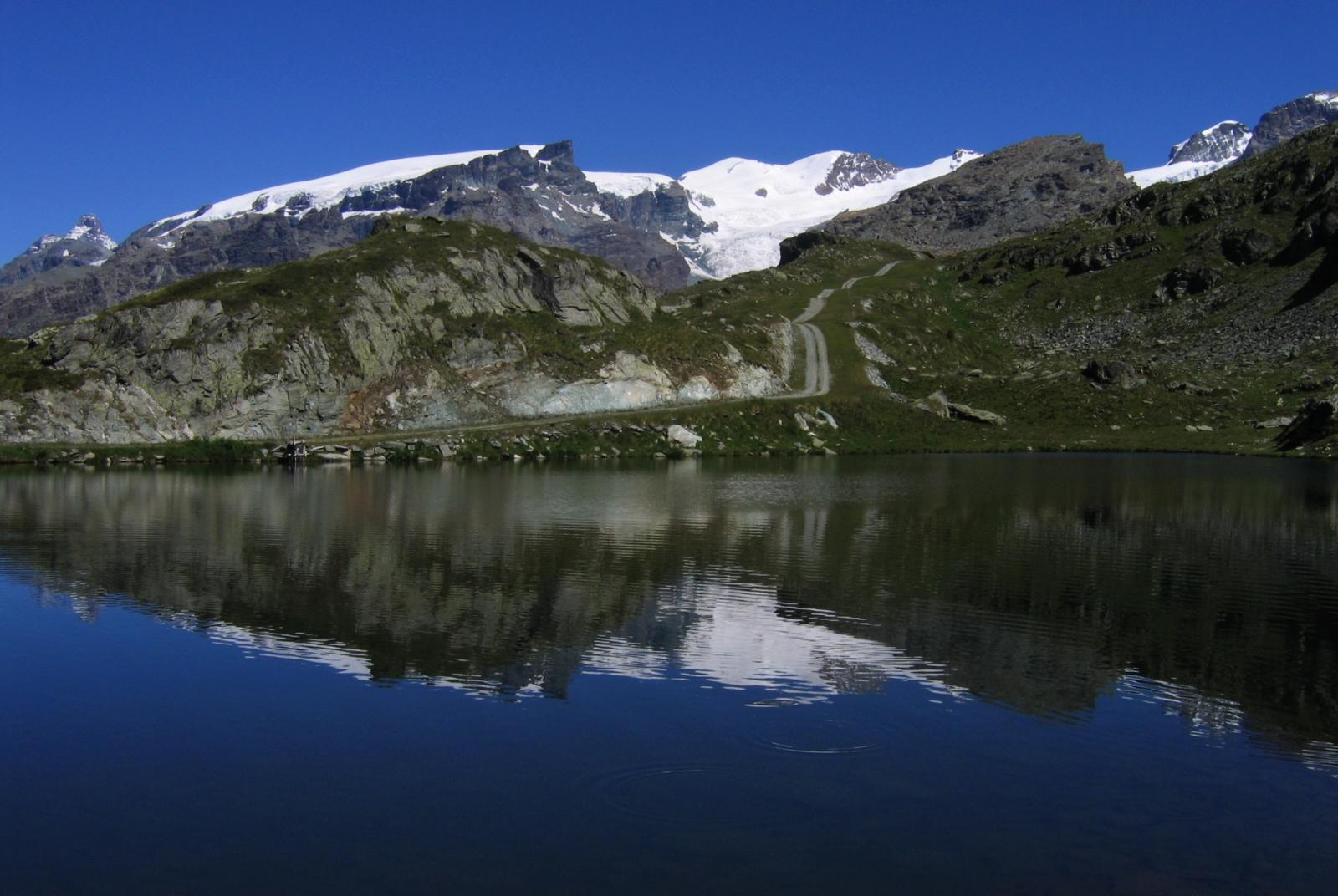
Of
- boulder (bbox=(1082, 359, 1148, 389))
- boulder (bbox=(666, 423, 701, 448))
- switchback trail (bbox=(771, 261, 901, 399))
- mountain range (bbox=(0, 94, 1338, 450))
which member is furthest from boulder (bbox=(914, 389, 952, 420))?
boulder (bbox=(666, 423, 701, 448))

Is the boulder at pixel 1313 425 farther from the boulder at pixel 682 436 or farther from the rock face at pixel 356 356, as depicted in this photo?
the boulder at pixel 682 436

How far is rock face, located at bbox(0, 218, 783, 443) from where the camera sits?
11712 centimetres

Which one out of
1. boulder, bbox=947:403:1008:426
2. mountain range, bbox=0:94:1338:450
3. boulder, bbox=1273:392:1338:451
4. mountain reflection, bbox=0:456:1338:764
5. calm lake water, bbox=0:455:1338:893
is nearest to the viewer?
calm lake water, bbox=0:455:1338:893

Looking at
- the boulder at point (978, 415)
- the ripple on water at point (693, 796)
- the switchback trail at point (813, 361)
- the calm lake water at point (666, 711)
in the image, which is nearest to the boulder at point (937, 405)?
the boulder at point (978, 415)

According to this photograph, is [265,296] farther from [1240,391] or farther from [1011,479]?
[1240,391]

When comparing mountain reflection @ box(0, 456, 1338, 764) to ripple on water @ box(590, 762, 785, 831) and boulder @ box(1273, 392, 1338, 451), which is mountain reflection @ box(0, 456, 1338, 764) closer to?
ripple on water @ box(590, 762, 785, 831)

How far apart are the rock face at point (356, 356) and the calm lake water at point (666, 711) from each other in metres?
66.2

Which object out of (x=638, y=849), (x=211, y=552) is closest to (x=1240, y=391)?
(x=211, y=552)

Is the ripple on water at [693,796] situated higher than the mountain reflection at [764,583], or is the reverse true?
the mountain reflection at [764,583]

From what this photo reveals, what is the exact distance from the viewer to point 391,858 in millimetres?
17641

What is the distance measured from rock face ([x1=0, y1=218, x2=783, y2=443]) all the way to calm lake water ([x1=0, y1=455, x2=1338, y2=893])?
66.2 metres

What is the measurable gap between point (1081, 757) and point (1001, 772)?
224 centimetres

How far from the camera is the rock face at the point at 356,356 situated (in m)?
117

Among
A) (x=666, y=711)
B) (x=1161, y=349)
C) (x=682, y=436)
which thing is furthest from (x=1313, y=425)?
(x=666, y=711)
